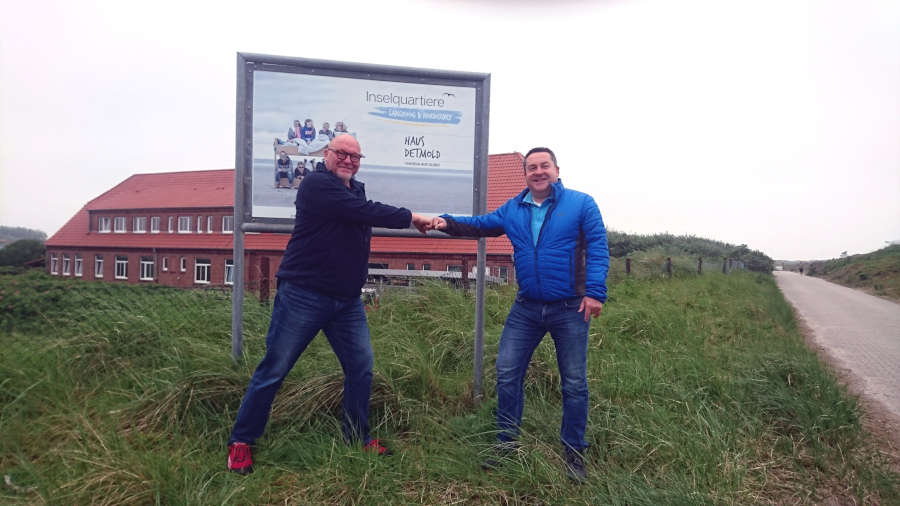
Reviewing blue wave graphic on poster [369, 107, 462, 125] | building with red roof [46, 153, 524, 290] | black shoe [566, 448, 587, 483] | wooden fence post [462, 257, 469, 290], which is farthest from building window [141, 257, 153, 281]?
black shoe [566, 448, 587, 483]

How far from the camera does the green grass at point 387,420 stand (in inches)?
99.5

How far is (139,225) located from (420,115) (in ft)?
150

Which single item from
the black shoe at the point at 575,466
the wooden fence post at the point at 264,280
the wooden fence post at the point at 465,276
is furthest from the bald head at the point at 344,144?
the wooden fence post at the point at 465,276

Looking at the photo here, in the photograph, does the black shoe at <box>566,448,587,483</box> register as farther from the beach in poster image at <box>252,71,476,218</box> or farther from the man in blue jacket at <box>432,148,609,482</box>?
the beach in poster image at <box>252,71,476,218</box>

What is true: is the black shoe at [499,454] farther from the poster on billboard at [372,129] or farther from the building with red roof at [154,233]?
the building with red roof at [154,233]

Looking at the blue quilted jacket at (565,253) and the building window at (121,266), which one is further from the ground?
the blue quilted jacket at (565,253)

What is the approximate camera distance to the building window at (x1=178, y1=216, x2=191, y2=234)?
130ft

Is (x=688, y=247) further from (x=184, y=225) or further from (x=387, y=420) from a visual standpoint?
(x=387, y=420)

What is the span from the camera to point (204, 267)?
1544 inches

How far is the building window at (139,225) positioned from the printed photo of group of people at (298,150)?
44567 mm

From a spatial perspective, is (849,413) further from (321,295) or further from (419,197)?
(321,295)

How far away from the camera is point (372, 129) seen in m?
3.99

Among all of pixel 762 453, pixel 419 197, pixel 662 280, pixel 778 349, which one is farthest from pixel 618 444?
pixel 662 280

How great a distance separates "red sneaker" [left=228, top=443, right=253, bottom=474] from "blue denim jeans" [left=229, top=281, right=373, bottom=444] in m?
0.05
